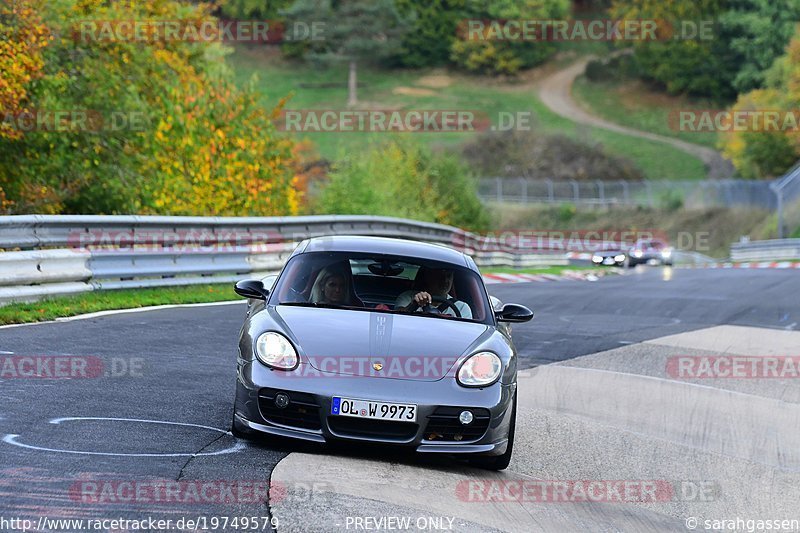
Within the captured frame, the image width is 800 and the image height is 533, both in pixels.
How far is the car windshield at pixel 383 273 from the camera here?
8617 millimetres

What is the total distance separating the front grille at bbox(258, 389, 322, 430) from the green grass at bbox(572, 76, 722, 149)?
10147 cm

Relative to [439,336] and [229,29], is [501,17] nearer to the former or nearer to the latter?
[229,29]

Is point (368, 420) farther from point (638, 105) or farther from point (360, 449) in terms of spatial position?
point (638, 105)

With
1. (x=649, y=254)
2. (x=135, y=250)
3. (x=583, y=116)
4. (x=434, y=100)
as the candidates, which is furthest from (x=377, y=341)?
(x=434, y=100)

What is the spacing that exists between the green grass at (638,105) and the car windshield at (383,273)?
99.6m

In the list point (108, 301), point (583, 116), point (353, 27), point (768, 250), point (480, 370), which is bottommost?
point (768, 250)

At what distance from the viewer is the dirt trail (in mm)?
97125

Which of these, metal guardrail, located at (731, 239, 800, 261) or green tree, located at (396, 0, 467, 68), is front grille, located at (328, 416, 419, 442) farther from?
green tree, located at (396, 0, 467, 68)

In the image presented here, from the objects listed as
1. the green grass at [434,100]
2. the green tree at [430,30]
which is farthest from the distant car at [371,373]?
the green tree at [430,30]

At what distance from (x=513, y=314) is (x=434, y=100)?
107448mm

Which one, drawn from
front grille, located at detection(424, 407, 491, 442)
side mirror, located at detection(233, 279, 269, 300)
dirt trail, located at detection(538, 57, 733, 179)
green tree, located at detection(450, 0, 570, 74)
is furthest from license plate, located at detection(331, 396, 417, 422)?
green tree, located at detection(450, 0, 570, 74)

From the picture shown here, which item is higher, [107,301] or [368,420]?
[368,420]

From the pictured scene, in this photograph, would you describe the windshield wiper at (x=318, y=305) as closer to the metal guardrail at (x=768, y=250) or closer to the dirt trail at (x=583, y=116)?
the metal guardrail at (x=768, y=250)

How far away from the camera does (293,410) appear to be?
24.3 feet
